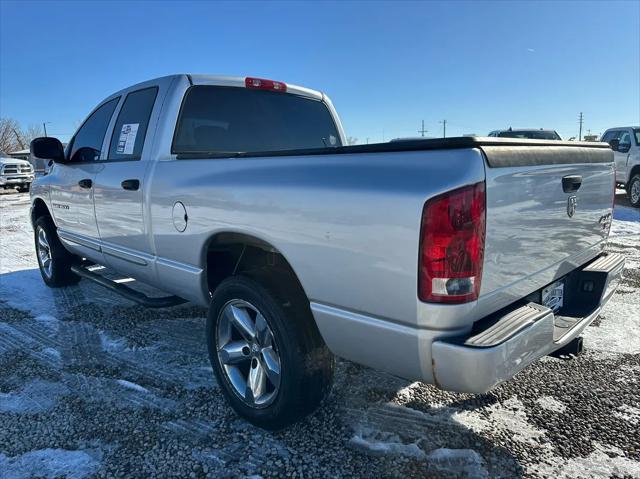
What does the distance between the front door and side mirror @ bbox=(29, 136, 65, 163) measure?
0.36 ft

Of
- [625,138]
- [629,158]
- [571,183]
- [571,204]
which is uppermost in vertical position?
[625,138]

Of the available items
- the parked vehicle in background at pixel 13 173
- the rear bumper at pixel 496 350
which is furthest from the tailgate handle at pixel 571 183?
the parked vehicle in background at pixel 13 173

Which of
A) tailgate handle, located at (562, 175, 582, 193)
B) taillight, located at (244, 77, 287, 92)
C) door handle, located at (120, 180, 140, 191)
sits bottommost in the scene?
tailgate handle, located at (562, 175, 582, 193)

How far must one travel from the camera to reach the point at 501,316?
2.00m

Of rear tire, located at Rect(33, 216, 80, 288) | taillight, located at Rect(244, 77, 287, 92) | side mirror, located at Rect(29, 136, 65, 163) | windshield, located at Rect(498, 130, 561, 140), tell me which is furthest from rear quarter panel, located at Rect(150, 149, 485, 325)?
windshield, located at Rect(498, 130, 561, 140)

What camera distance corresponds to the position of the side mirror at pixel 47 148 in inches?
170

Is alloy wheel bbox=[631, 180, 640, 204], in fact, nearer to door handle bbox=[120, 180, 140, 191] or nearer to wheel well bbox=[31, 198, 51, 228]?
door handle bbox=[120, 180, 140, 191]

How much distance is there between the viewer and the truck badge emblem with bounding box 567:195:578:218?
7.70ft

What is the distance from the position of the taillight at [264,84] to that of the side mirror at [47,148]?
202 cm

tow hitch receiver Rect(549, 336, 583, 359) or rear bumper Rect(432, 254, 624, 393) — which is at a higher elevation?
rear bumper Rect(432, 254, 624, 393)

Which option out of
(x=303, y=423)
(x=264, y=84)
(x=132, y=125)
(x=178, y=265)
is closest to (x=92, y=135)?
(x=132, y=125)

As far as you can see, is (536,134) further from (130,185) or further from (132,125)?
(130,185)

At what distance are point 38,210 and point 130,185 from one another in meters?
2.85

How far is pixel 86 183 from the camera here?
398 centimetres
